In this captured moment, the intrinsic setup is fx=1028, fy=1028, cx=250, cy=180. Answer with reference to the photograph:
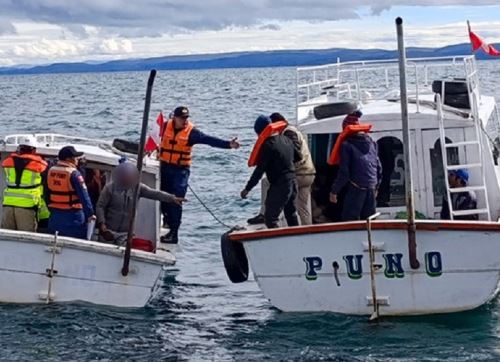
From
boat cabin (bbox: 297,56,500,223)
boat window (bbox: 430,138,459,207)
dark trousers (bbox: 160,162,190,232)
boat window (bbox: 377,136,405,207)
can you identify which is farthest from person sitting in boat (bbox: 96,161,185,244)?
boat window (bbox: 430,138,459,207)

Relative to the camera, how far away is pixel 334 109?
13156 millimetres

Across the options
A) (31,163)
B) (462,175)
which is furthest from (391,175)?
(31,163)

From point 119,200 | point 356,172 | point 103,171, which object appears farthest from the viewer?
point 103,171

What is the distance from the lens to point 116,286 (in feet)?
41.2

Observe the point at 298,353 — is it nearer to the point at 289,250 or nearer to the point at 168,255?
the point at 289,250

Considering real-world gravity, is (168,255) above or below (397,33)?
below

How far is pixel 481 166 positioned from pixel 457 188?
0.39 m

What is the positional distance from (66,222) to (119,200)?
31.7 inches

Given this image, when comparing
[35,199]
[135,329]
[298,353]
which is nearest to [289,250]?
[298,353]

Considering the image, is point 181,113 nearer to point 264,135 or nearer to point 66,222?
point 264,135

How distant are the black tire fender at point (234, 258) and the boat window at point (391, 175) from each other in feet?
6.13

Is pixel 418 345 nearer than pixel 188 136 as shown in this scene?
Yes

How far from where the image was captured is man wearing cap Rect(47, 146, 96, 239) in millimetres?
12453

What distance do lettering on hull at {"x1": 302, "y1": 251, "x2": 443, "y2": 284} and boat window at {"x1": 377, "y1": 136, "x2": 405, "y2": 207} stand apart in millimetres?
1495
